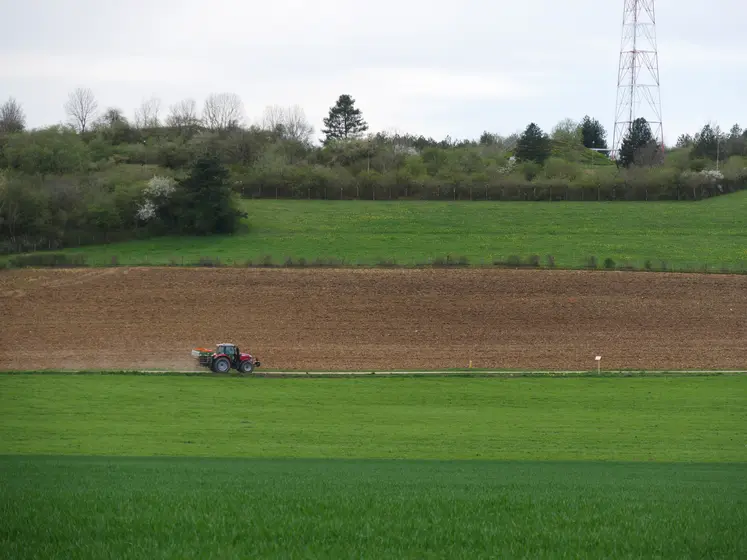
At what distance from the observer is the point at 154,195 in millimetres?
79625

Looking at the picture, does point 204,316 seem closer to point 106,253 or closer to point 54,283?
point 54,283

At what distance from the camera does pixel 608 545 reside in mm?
11453

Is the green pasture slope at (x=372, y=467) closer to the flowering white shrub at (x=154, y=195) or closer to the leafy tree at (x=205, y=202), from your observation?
the leafy tree at (x=205, y=202)

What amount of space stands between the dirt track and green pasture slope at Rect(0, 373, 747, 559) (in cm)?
687

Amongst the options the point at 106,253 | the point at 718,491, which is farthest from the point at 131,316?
the point at 718,491

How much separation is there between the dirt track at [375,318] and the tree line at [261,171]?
58.3 feet

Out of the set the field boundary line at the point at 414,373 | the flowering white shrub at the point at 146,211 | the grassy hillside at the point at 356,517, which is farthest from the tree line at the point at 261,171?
the grassy hillside at the point at 356,517

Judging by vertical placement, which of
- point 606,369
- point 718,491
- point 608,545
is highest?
point 608,545

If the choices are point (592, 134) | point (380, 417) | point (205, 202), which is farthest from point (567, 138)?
point (380, 417)

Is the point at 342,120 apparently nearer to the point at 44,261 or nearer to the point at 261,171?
the point at 261,171

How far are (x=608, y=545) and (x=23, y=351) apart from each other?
4122 cm

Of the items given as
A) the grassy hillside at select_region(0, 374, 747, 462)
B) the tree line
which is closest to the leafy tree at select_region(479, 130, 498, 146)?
the tree line

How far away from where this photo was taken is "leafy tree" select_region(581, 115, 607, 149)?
161375 millimetres

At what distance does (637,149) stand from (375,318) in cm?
7620
